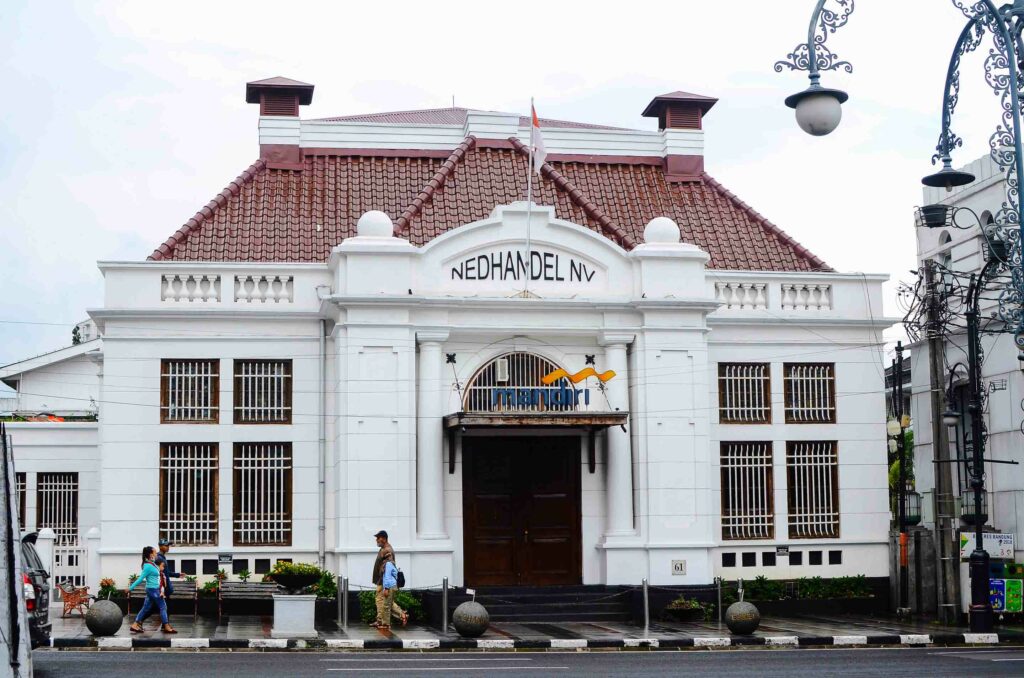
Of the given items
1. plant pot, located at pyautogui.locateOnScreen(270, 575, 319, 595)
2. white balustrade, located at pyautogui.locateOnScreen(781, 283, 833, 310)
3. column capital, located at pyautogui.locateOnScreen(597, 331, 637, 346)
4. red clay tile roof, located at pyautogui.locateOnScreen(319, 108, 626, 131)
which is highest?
red clay tile roof, located at pyautogui.locateOnScreen(319, 108, 626, 131)

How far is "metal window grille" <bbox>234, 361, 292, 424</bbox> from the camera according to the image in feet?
93.1

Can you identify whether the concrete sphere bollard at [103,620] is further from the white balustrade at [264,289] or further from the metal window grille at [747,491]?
the metal window grille at [747,491]

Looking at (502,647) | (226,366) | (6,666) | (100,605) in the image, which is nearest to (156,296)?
(226,366)

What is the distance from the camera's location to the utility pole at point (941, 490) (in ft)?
90.3

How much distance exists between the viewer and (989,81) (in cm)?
1744

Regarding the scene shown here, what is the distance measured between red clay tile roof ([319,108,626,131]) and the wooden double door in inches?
357

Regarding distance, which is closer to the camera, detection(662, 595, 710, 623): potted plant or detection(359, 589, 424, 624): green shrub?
detection(359, 589, 424, 624): green shrub

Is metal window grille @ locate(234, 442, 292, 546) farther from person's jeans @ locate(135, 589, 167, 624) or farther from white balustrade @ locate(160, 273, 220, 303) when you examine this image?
person's jeans @ locate(135, 589, 167, 624)

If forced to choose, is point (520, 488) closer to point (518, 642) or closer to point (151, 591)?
point (518, 642)

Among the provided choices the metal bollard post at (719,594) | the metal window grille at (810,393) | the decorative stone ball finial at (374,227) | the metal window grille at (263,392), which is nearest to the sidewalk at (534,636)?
the metal bollard post at (719,594)

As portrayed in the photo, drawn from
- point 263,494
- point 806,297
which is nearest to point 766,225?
point 806,297

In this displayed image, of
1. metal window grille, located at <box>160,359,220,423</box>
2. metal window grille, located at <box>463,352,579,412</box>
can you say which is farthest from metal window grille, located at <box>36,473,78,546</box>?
metal window grille, located at <box>463,352,579,412</box>

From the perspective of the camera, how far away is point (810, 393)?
30.6 metres

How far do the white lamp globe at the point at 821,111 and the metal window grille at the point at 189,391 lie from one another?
16500mm
